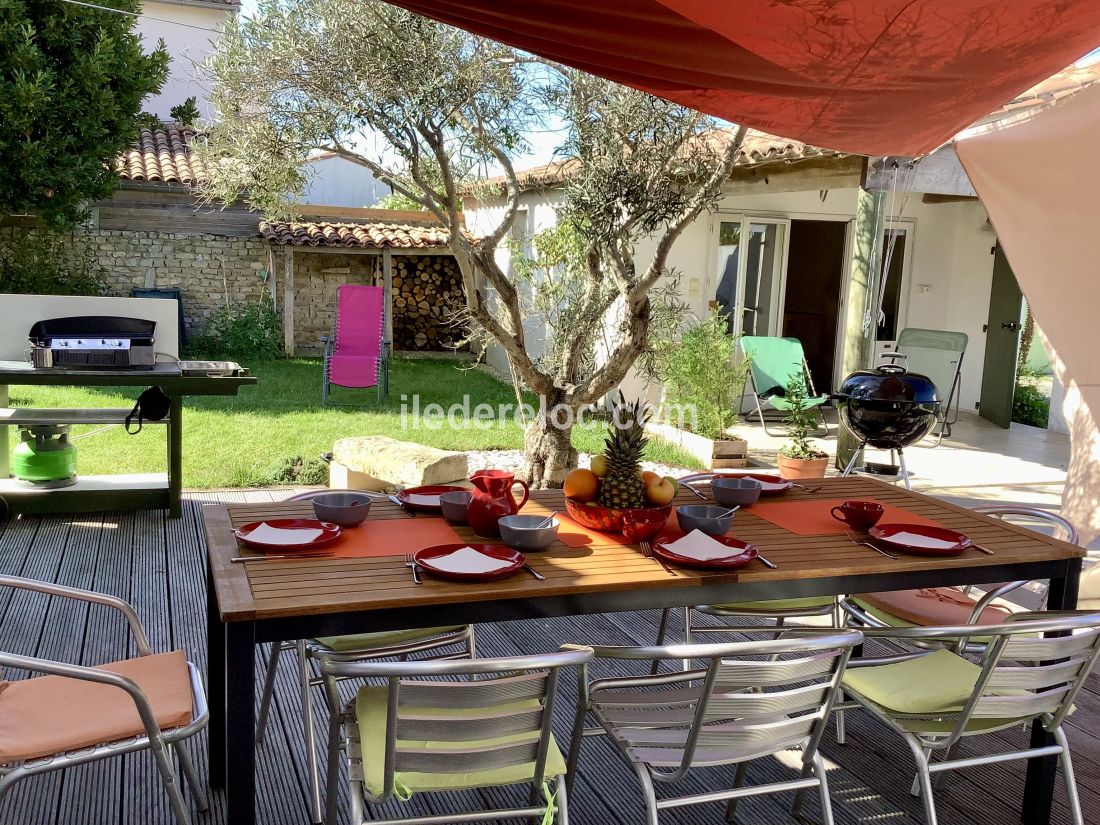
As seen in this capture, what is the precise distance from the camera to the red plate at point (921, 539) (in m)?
2.69

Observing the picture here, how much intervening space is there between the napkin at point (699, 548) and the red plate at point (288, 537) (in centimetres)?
92

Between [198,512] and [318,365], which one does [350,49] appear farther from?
[318,365]

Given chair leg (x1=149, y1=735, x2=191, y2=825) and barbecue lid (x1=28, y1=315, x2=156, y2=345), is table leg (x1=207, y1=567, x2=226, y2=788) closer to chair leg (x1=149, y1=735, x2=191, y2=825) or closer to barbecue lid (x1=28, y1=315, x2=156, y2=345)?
chair leg (x1=149, y1=735, x2=191, y2=825)

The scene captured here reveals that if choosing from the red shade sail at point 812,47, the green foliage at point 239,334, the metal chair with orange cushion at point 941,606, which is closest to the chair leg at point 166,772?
A: the red shade sail at point 812,47

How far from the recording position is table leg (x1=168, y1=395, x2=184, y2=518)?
18.1 feet

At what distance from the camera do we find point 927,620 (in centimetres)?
315

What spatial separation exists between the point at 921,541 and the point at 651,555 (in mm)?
833

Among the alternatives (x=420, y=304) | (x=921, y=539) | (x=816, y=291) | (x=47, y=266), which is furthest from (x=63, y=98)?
(x=921, y=539)

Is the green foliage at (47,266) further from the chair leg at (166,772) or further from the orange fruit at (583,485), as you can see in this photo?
the chair leg at (166,772)

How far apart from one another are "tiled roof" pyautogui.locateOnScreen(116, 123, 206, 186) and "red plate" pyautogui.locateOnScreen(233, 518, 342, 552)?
384 inches

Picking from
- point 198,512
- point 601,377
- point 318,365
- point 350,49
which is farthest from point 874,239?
point 318,365

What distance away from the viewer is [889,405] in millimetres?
4363

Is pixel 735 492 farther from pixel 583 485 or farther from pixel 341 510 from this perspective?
pixel 341 510

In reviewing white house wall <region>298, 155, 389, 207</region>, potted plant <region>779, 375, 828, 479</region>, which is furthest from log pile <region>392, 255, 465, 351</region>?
potted plant <region>779, 375, 828, 479</region>
